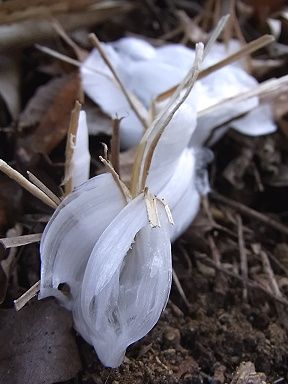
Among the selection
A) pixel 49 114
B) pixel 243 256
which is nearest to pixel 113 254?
pixel 243 256

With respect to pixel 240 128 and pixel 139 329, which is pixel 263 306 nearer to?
pixel 139 329

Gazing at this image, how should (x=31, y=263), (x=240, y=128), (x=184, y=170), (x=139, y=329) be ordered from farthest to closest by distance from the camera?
(x=240, y=128), (x=184, y=170), (x=31, y=263), (x=139, y=329)

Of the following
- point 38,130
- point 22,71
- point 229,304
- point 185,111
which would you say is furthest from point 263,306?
point 22,71

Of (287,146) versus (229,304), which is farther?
(287,146)

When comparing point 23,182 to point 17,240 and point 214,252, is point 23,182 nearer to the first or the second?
point 17,240

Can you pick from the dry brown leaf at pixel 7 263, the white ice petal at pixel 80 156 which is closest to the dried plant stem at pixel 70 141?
the white ice petal at pixel 80 156

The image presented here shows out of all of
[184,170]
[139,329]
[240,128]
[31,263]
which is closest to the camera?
[139,329]
